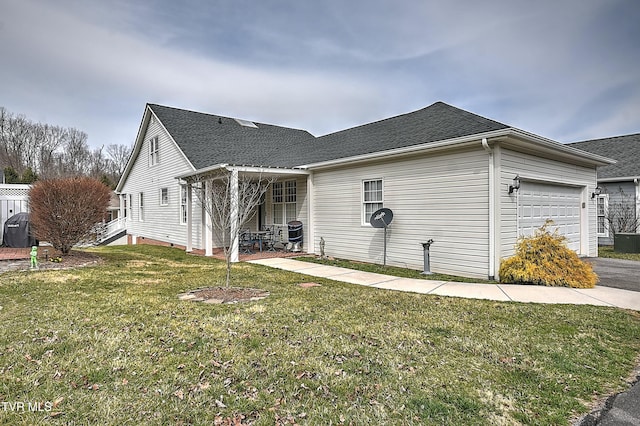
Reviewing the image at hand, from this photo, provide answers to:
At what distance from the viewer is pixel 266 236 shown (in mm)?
14398

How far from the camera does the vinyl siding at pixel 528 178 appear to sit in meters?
7.66

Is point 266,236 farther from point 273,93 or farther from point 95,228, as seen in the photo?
point 273,93

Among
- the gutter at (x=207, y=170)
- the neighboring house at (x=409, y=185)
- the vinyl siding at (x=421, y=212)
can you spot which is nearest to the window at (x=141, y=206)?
the neighboring house at (x=409, y=185)

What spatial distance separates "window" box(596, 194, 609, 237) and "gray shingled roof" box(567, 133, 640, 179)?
901 mm

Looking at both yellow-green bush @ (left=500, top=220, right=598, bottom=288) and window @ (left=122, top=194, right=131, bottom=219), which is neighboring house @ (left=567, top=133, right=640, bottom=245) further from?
window @ (left=122, top=194, right=131, bottom=219)

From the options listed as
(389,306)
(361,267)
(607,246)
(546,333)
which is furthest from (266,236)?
(607,246)

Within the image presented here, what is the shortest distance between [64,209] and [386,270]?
337 inches

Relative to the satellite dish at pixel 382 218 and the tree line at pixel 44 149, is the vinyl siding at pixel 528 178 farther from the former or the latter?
the tree line at pixel 44 149

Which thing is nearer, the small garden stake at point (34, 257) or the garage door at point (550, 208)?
the small garden stake at point (34, 257)

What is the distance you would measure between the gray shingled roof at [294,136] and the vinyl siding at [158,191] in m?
0.73

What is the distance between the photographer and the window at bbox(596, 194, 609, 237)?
581 inches

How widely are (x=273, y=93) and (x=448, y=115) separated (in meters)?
14.5

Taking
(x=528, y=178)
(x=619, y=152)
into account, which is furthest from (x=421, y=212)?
(x=619, y=152)

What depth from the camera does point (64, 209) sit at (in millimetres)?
9469
